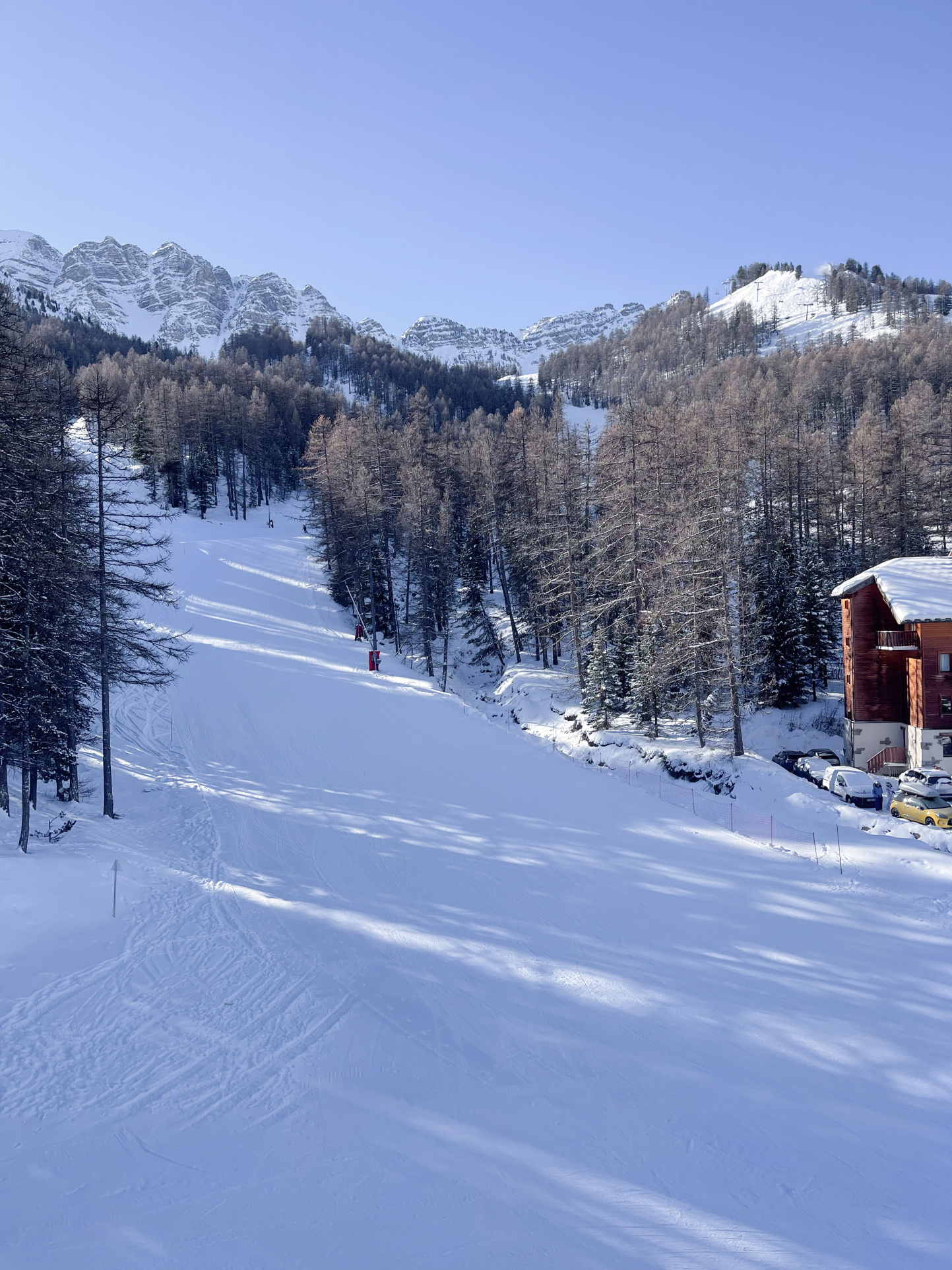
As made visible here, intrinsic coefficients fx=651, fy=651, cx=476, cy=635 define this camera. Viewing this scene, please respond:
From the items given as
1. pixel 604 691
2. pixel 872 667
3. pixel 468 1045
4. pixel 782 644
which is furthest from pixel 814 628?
pixel 468 1045

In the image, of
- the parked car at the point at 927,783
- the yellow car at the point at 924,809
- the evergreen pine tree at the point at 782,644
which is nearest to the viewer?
the yellow car at the point at 924,809

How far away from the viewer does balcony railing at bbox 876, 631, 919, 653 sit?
22891mm

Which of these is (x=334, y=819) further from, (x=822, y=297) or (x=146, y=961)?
(x=822, y=297)

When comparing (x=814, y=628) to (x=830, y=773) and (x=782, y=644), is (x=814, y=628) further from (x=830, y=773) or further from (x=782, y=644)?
(x=830, y=773)

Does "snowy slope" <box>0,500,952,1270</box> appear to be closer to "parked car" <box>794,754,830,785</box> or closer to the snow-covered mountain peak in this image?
"parked car" <box>794,754,830,785</box>

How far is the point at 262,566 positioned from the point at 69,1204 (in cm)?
4483

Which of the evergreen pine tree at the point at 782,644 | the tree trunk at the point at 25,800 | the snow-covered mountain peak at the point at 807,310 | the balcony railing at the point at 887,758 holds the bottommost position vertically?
the balcony railing at the point at 887,758

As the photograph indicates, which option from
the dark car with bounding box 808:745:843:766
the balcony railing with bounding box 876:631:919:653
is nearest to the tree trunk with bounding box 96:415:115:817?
the dark car with bounding box 808:745:843:766

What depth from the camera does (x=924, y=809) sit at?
17703 millimetres

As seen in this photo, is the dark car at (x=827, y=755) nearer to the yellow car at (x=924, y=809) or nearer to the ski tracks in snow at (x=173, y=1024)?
the yellow car at (x=924, y=809)

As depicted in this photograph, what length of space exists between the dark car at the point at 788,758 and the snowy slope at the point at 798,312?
12450cm

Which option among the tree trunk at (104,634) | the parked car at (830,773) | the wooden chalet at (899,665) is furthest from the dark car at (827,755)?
the tree trunk at (104,634)

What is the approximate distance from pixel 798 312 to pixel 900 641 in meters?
171

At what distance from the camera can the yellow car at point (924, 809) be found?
1723 cm
